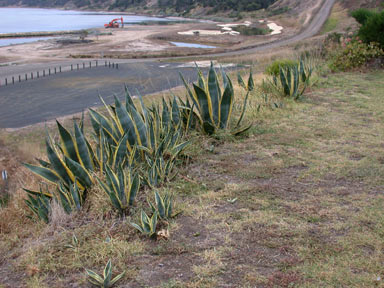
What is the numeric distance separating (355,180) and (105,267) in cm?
316

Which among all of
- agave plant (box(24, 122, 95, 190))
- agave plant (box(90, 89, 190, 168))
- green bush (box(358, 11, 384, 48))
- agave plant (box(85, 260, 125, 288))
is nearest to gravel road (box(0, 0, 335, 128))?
green bush (box(358, 11, 384, 48))

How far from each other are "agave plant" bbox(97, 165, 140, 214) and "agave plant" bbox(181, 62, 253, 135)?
241 centimetres

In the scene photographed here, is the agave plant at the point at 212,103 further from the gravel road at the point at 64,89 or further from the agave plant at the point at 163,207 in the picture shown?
the gravel road at the point at 64,89

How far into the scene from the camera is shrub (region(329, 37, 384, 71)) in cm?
1293

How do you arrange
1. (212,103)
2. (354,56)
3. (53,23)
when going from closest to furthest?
1. (212,103)
2. (354,56)
3. (53,23)

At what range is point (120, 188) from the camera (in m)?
4.16

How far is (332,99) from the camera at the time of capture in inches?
364

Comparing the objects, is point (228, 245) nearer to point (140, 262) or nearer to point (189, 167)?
point (140, 262)

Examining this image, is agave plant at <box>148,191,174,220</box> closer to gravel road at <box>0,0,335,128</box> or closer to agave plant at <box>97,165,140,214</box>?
agave plant at <box>97,165,140,214</box>

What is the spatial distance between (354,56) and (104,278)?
12.1 m

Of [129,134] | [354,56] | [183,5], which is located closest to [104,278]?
[129,134]

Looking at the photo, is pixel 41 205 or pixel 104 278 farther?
pixel 41 205

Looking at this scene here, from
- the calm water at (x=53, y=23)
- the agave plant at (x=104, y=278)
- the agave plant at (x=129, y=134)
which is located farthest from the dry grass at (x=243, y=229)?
the calm water at (x=53, y=23)

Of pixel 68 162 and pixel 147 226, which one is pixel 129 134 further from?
pixel 147 226
